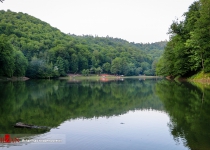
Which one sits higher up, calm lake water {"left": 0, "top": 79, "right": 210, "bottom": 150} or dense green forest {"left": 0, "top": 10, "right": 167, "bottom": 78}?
dense green forest {"left": 0, "top": 10, "right": 167, "bottom": 78}

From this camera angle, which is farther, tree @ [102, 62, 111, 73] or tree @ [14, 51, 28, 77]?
tree @ [102, 62, 111, 73]

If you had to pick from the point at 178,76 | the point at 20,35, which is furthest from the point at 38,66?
the point at 178,76

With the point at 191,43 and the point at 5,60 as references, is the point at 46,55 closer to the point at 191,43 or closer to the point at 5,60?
the point at 5,60

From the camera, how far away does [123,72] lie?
529 feet

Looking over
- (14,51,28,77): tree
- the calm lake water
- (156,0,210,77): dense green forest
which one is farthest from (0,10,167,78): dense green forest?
the calm lake water

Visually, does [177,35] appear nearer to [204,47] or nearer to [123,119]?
[204,47]

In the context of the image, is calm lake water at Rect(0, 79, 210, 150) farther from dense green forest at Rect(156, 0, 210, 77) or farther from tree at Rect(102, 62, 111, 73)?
tree at Rect(102, 62, 111, 73)

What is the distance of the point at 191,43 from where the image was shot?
5019cm

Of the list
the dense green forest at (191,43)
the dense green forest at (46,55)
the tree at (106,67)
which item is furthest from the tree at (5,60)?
the tree at (106,67)

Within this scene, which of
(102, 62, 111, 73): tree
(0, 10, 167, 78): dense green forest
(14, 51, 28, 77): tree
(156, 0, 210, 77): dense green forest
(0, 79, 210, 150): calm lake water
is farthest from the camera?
(102, 62, 111, 73): tree

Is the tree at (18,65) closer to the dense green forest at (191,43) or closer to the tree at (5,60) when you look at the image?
the tree at (5,60)

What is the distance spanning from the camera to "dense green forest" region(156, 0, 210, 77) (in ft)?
152

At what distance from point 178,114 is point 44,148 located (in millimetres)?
9188

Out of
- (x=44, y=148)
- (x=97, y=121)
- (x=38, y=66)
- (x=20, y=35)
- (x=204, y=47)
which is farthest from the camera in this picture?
(x=20, y=35)
